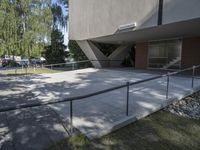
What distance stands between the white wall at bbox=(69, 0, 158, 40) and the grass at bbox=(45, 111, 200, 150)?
6.03m

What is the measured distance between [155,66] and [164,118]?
11462 mm

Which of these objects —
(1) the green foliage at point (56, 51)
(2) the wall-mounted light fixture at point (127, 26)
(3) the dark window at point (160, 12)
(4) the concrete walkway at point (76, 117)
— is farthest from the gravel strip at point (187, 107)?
(1) the green foliage at point (56, 51)

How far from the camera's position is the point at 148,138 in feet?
12.3

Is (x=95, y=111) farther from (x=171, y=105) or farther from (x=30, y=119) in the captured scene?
(x=171, y=105)

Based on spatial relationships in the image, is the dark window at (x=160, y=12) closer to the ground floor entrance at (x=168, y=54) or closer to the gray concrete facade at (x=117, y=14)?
the gray concrete facade at (x=117, y=14)

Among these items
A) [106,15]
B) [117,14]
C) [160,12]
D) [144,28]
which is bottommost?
[144,28]

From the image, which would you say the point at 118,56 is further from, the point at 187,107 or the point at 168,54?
the point at 187,107

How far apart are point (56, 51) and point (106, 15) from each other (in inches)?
665

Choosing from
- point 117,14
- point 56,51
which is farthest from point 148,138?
point 56,51

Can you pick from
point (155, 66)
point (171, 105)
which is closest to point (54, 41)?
point (155, 66)

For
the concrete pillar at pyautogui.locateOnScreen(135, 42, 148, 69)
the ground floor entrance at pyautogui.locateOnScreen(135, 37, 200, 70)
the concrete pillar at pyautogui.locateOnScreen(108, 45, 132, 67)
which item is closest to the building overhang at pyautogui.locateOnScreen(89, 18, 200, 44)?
the ground floor entrance at pyautogui.locateOnScreen(135, 37, 200, 70)

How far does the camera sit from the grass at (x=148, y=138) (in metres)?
3.46

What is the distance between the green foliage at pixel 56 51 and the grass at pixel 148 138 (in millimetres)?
25044

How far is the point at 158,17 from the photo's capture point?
28.8 feet
